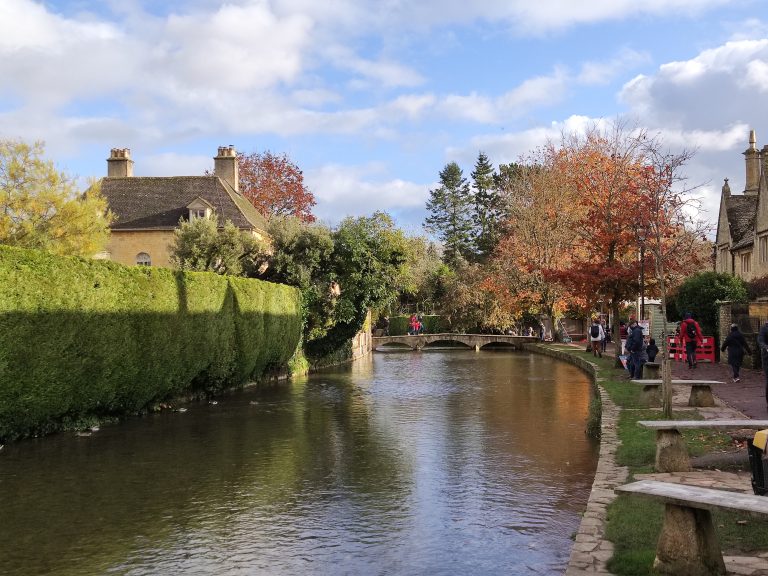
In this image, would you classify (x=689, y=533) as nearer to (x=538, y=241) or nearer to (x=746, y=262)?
(x=746, y=262)

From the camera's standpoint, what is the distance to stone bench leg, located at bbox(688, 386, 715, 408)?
1595 cm

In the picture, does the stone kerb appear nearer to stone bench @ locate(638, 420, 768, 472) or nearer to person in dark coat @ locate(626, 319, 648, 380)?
stone bench @ locate(638, 420, 768, 472)

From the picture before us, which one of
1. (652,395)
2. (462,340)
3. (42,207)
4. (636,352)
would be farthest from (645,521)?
(462,340)

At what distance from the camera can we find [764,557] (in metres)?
6.45

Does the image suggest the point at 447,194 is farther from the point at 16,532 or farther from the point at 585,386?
the point at 16,532

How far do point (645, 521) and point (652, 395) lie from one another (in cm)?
973

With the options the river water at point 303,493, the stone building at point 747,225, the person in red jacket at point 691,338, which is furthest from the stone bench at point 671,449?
the stone building at point 747,225

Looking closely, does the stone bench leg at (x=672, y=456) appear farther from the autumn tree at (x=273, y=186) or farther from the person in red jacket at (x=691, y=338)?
the autumn tree at (x=273, y=186)

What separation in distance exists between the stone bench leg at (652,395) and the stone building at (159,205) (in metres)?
30.5

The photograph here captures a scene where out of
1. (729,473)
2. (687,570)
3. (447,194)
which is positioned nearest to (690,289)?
(729,473)

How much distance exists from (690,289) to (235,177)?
97.2ft

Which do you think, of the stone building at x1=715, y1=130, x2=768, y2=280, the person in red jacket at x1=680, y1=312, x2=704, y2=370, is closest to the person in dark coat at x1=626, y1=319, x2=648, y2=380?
the person in red jacket at x1=680, y1=312, x2=704, y2=370

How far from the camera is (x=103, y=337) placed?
17.2m

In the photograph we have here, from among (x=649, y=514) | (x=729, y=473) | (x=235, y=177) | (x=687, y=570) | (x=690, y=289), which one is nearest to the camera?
(x=687, y=570)
